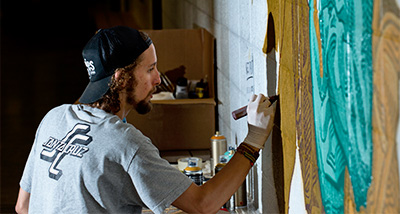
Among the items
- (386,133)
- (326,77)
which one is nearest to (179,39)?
(326,77)

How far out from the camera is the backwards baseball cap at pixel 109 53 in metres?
2.25

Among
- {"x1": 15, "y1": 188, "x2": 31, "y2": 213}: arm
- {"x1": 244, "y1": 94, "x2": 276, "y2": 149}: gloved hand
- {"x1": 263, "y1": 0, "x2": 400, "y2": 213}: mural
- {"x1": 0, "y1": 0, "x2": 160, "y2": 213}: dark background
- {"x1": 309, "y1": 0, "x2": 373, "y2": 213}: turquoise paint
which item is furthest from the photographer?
{"x1": 0, "y1": 0, "x2": 160, "y2": 213}: dark background

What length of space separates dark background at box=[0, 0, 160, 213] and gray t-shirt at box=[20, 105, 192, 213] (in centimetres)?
344

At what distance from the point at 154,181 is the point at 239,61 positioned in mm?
1246

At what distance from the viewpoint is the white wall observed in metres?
2.47

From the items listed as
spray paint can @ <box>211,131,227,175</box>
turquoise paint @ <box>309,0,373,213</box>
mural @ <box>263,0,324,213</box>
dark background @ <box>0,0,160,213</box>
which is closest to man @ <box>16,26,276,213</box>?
mural @ <box>263,0,324,213</box>

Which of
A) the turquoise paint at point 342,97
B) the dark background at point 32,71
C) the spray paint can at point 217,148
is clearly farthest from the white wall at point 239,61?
the dark background at point 32,71

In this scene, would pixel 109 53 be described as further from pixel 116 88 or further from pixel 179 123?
pixel 179 123

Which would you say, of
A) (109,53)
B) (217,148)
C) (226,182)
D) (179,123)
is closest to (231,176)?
(226,182)

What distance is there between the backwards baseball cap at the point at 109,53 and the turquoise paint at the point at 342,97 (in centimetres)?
78

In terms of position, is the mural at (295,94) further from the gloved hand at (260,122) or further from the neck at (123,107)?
the neck at (123,107)

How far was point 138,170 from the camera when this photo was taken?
2006mm

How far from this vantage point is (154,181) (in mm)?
2010

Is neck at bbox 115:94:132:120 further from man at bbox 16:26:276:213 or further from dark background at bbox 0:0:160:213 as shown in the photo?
dark background at bbox 0:0:160:213
